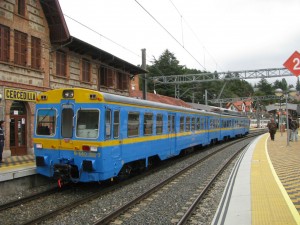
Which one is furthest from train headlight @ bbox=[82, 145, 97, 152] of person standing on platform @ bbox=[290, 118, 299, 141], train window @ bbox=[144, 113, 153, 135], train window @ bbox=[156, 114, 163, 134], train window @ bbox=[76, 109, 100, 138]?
person standing on platform @ bbox=[290, 118, 299, 141]

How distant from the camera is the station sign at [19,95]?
48.4ft

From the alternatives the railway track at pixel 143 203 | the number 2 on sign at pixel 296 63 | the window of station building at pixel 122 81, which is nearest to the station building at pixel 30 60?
the window of station building at pixel 122 81

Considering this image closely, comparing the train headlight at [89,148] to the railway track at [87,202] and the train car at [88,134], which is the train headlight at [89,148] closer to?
the train car at [88,134]

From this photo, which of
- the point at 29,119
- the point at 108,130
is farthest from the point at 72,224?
the point at 29,119

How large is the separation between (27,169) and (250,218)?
662 cm

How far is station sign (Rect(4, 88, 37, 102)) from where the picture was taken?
1474cm

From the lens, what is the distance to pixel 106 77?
2295 centimetres

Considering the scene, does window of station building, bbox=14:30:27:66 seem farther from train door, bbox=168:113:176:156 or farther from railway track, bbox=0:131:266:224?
railway track, bbox=0:131:266:224

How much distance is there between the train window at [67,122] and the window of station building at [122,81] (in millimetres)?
15537

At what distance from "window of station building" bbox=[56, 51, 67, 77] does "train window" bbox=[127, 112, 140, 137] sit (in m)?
9.18

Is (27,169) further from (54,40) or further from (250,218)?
(54,40)

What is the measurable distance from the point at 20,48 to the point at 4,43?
39.6 inches

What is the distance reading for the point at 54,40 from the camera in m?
17.8

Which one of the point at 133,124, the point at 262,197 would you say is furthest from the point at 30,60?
the point at 262,197
